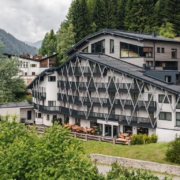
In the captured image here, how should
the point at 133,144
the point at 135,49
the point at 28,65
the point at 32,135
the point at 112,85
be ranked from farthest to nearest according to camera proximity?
the point at 28,65 → the point at 135,49 → the point at 112,85 → the point at 133,144 → the point at 32,135

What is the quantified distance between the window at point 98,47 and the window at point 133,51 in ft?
12.7

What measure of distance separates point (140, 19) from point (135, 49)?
123ft

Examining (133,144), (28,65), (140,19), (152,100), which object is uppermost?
(140,19)

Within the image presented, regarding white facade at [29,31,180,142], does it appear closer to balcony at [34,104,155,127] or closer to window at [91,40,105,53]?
balcony at [34,104,155,127]

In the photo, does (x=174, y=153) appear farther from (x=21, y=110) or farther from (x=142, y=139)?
(x=21, y=110)

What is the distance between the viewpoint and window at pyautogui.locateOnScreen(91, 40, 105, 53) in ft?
202

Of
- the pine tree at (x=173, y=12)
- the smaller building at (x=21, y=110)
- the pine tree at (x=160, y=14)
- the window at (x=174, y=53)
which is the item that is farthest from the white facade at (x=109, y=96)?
the pine tree at (x=160, y=14)

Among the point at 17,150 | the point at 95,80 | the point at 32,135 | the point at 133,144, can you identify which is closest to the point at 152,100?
the point at 133,144

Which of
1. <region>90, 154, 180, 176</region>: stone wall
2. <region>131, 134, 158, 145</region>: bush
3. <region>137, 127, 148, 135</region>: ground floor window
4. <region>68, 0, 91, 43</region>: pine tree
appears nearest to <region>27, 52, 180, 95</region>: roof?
<region>131, 134, 158, 145</region>: bush

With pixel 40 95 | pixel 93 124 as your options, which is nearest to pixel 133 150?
pixel 93 124

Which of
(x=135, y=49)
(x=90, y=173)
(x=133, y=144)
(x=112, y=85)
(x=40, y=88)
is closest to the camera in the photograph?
(x=90, y=173)

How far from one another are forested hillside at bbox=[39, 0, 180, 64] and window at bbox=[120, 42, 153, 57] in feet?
92.4

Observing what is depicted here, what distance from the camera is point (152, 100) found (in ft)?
157

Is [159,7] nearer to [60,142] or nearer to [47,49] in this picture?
[47,49]
